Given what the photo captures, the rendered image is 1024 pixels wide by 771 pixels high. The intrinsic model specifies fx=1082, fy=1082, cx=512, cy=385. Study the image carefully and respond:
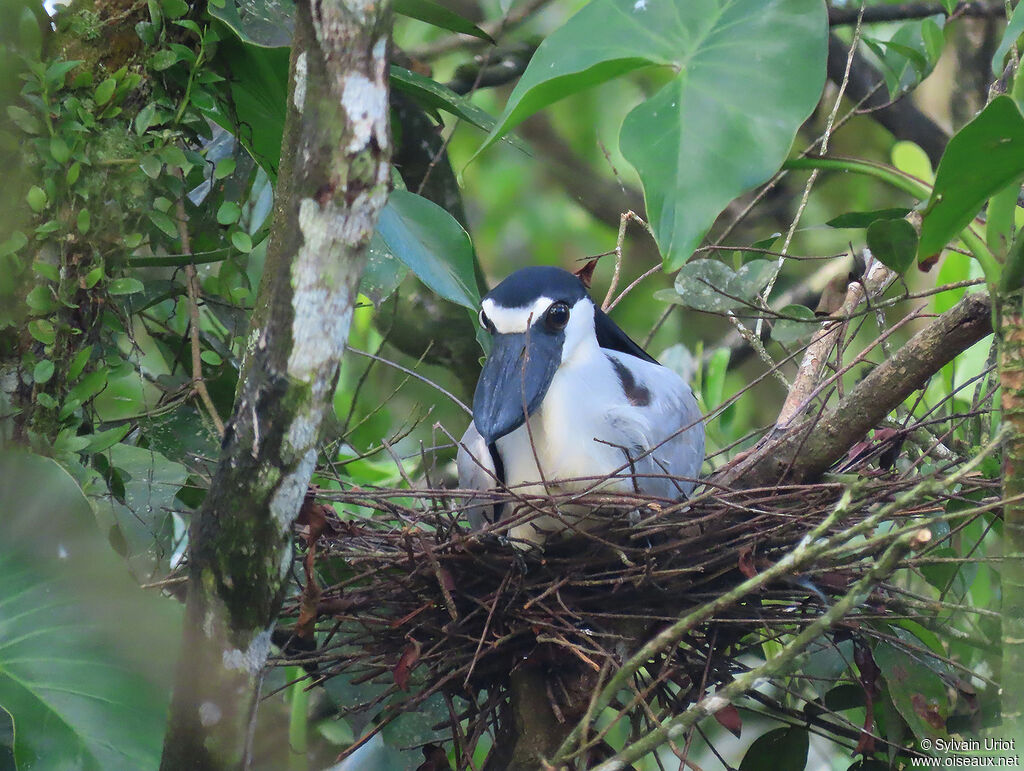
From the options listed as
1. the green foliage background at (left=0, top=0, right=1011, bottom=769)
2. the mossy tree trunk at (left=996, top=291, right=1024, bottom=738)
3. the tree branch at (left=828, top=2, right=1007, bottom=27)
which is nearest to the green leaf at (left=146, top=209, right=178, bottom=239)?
the green foliage background at (left=0, top=0, right=1011, bottom=769)

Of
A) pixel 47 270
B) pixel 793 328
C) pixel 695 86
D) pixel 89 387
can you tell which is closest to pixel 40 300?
pixel 47 270

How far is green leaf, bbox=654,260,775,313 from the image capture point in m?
1.77

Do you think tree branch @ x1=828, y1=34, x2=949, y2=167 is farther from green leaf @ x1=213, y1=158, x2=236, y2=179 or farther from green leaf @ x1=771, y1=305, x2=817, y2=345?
green leaf @ x1=213, y1=158, x2=236, y2=179

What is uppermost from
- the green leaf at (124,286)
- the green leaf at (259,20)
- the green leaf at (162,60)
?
the green leaf at (259,20)

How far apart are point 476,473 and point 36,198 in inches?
32.9

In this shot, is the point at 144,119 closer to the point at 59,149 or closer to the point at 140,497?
the point at 59,149

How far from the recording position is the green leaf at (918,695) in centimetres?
166

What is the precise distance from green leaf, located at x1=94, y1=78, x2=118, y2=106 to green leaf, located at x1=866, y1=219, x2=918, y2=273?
1.22 meters

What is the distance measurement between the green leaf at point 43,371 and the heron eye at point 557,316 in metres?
0.80

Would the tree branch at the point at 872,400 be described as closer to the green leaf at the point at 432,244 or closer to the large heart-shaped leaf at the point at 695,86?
the large heart-shaped leaf at the point at 695,86

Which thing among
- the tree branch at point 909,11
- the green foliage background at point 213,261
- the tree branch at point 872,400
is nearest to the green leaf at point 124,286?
the green foliage background at point 213,261

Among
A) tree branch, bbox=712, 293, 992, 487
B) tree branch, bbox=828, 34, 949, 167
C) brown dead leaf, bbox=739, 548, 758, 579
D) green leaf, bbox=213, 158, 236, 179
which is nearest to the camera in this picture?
tree branch, bbox=712, 293, 992, 487

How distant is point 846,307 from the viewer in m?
1.94

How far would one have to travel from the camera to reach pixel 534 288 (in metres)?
1.83
